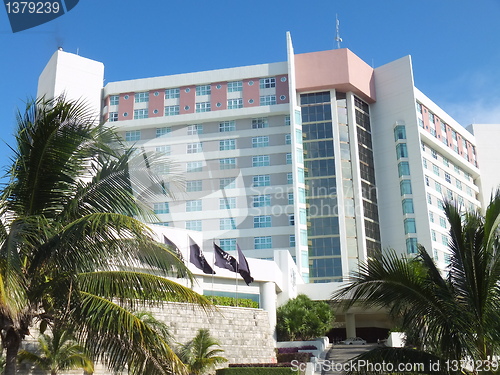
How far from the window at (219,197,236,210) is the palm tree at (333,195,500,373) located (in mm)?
49568

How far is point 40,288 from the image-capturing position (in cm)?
1064

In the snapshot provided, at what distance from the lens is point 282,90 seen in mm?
64500

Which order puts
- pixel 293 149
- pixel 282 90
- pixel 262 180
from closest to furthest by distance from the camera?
pixel 293 149 < pixel 262 180 < pixel 282 90

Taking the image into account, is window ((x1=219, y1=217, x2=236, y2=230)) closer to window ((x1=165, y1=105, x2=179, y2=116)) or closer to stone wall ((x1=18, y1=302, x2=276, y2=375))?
window ((x1=165, y1=105, x2=179, y2=116))

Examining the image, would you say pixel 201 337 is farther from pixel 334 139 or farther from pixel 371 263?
pixel 334 139

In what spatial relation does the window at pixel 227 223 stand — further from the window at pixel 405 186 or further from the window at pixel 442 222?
the window at pixel 442 222

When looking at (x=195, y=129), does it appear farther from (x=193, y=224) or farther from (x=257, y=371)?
(x=257, y=371)

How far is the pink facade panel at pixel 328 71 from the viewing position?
6431cm

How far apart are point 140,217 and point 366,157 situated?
187ft

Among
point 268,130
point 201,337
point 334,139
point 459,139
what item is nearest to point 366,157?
point 334,139

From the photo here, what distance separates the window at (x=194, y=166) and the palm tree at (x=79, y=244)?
170ft

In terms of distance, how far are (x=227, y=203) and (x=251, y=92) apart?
12382mm

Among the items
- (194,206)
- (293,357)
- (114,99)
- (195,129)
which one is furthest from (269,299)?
(114,99)

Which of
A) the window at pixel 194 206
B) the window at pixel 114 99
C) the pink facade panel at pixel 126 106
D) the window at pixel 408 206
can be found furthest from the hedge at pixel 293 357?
the window at pixel 114 99
